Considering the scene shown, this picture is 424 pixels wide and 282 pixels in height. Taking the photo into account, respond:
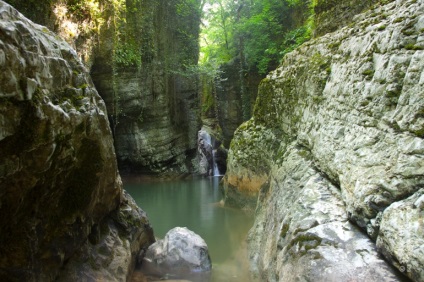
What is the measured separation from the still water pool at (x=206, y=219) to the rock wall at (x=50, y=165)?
5.96 ft

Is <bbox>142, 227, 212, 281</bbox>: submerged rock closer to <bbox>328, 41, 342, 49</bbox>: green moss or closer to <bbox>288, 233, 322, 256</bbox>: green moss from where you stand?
<bbox>288, 233, 322, 256</bbox>: green moss

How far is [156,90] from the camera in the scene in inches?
667

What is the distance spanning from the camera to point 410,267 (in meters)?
2.25

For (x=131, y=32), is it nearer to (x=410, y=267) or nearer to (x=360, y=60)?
(x=360, y=60)

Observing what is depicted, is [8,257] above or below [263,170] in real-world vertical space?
above

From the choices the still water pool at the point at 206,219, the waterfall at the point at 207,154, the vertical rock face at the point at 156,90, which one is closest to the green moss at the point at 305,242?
the still water pool at the point at 206,219

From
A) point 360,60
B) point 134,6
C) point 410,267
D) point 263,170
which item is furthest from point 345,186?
point 134,6

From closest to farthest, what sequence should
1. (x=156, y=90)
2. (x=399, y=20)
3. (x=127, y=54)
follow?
(x=399, y=20) < (x=127, y=54) < (x=156, y=90)

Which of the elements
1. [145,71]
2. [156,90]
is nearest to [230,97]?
[156,90]

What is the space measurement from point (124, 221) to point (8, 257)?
2008 mm

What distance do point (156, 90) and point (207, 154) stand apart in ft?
21.6

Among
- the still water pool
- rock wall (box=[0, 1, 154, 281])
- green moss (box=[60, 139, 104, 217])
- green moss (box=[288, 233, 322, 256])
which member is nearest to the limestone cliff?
the still water pool

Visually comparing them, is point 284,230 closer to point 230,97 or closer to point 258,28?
point 258,28

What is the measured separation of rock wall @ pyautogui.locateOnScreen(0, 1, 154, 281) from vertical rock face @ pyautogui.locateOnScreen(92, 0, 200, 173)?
982 cm
